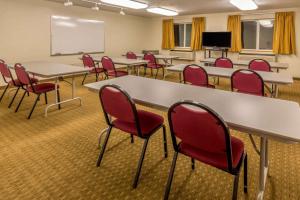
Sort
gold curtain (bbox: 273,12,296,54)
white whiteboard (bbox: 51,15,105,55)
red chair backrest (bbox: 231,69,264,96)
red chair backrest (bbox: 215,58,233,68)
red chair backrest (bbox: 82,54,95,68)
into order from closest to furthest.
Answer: red chair backrest (bbox: 231,69,264,96)
red chair backrest (bbox: 215,58,233,68)
red chair backrest (bbox: 82,54,95,68)
white whiteboard (bbox: 51,15,105,55)
gold curtain (bbox: 273,12,296,54)

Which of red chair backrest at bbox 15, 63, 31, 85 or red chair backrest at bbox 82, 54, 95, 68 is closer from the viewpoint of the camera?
red chair backrest at bbox 15, 63, 31, 85

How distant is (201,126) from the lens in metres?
1.33

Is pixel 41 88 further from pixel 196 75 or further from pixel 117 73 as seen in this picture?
pixel 196 75

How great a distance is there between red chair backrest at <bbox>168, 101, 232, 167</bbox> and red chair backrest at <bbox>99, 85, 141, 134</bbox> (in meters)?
0.37

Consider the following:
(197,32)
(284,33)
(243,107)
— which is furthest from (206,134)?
(197,32)

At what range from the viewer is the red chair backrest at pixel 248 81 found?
9.53 ft

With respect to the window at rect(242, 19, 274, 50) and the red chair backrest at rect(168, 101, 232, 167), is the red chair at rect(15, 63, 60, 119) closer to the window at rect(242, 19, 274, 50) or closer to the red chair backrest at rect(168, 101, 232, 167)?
the red chair backrest at rect(168, 101, 232, 167)

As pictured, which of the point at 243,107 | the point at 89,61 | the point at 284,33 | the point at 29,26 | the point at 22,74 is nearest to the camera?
the point at 243,107

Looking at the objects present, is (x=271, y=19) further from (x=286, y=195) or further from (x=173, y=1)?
(x=286, y=195)

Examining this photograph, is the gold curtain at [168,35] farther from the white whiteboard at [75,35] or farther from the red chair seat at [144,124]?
the red chair seat at [144,124]

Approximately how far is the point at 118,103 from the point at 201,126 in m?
0.72

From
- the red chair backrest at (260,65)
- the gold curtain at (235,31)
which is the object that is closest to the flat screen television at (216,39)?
the gold curtain at (235,31)

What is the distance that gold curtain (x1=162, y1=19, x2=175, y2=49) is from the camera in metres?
9.32

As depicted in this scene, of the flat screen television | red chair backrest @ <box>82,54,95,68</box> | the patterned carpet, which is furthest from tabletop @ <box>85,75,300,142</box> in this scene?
the flat screen television
